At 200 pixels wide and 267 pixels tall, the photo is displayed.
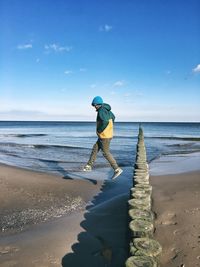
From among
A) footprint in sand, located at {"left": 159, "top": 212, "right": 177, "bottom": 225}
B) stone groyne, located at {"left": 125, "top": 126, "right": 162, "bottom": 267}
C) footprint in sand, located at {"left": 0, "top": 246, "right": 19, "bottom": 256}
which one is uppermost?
stone groyne, located at {"left": 125, "top": 126, "right": 162, "bottom": 267}

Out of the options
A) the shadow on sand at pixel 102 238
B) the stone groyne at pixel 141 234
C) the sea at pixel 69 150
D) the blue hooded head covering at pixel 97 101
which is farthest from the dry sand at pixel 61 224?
the sea at pixel 69 150

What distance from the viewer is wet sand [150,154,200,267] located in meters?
3.81

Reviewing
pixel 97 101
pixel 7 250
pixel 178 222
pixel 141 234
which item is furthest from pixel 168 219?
pixel 97 101

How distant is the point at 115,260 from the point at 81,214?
1.88 m

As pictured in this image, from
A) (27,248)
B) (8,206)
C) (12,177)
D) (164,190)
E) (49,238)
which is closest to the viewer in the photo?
(27,248)

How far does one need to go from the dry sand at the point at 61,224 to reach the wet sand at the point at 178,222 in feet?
1.76

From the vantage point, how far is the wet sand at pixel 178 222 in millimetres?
3814

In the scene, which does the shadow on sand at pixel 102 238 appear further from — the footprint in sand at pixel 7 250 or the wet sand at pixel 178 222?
the footprint in sand at pixel 7 250

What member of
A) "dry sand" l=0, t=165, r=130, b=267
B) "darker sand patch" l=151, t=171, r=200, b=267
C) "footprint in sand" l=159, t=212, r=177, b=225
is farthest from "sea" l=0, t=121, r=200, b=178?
"footprint in sand" l=159, t=212, r=177, b=225

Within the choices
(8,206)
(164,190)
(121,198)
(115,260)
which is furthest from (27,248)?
(164,190)

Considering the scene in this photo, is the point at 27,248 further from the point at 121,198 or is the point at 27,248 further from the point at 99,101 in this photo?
the point at 99,101

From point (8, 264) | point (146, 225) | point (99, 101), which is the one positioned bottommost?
point (8, 264)

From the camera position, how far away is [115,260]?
153 inches

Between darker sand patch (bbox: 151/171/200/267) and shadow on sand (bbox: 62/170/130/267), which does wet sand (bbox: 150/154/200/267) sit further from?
shadow on sand (bbox: 62/170/130/267)
